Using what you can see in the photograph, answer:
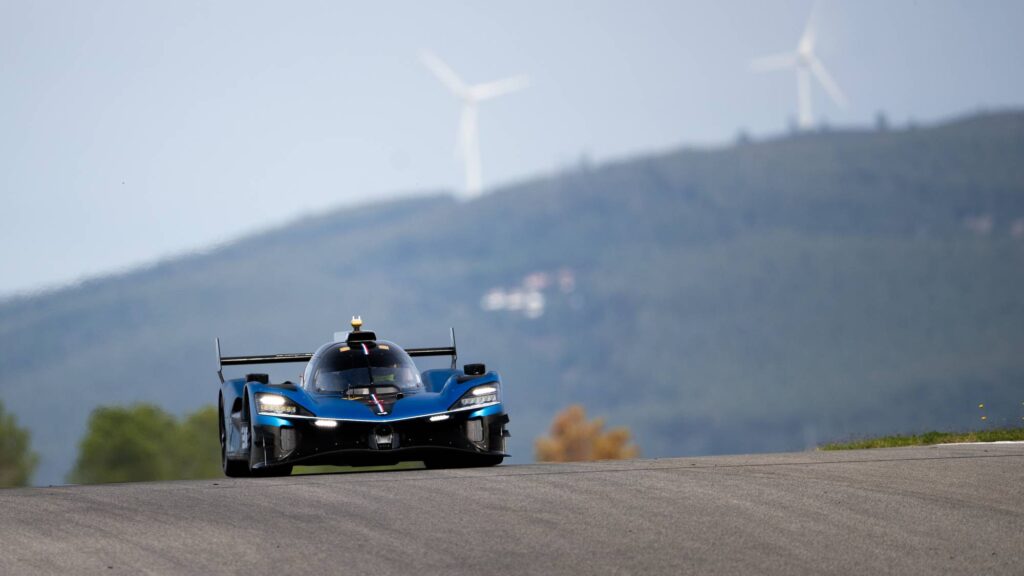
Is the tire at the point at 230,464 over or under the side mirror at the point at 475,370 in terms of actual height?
under

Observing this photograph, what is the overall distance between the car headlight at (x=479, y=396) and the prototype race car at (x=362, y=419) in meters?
0.01

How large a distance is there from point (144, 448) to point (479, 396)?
133977mm

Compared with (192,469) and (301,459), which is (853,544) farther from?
(192,469)

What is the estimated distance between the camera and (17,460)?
14988 cm

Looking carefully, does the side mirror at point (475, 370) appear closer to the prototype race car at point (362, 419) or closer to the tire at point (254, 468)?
the prototype race car at point (362, 419)

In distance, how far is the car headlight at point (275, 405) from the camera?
18.8m

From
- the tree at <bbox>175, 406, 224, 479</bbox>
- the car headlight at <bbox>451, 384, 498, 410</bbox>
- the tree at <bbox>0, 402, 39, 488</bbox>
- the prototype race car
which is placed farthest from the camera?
A: the tree at <bbox>175, 406, 224, 479</bbox>

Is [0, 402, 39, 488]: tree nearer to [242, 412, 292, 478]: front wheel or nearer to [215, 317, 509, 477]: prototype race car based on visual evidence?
[215, 317, 509, 477]: prototype race car

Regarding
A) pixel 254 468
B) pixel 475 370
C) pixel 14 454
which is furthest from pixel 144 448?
pixel 254 468

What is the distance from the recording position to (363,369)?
20.4 metres

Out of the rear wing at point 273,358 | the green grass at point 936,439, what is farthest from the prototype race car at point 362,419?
the green grass at point 936,439

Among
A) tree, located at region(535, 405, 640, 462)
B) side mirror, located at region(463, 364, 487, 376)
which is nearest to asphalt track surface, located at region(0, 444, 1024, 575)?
side mirror, located at region(463, 364, 487, 376)

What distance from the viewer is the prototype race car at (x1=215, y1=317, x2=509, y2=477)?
61.0 ft

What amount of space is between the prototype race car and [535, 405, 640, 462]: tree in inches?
6210
